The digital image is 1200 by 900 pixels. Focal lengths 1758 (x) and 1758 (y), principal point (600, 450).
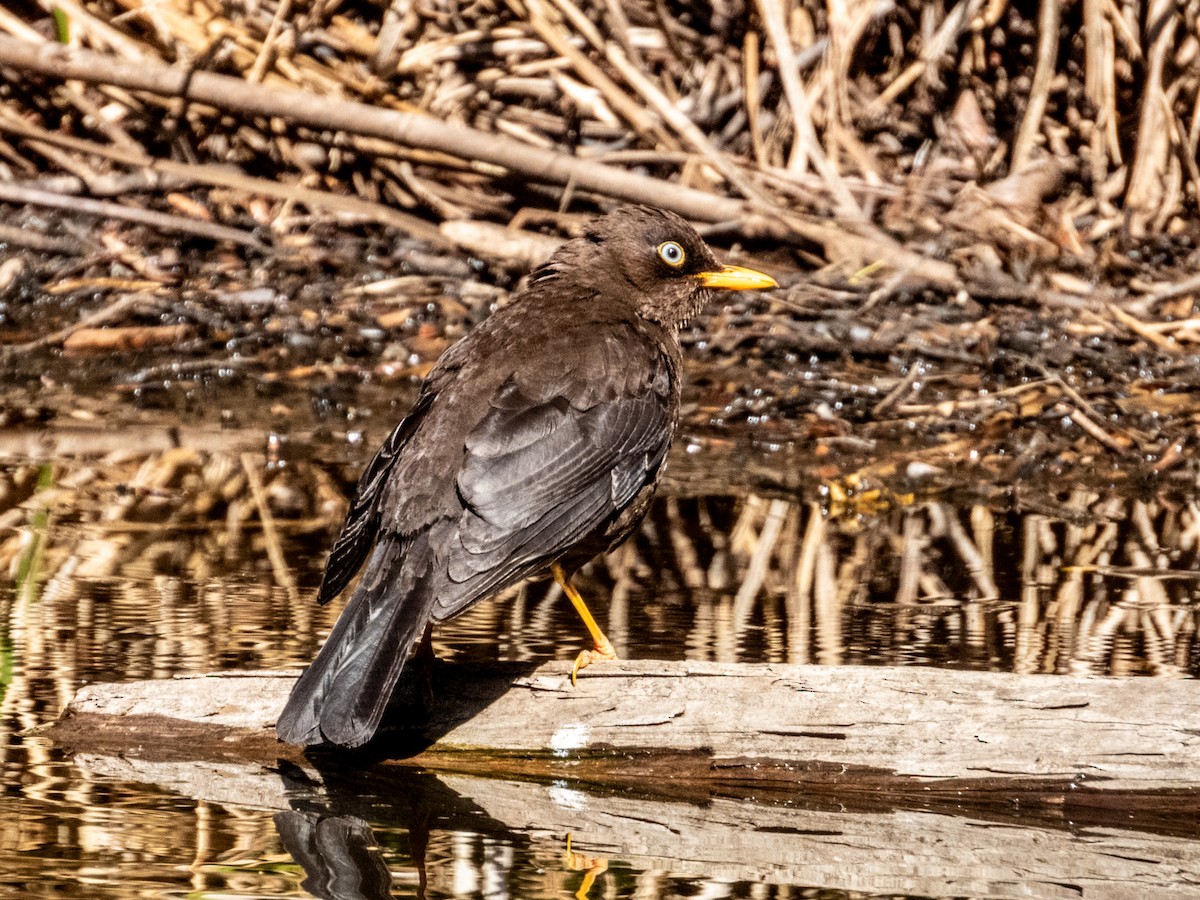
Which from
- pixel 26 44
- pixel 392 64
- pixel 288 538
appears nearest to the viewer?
pixel 288 538

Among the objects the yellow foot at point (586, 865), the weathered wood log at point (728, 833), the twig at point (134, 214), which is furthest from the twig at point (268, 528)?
the twig at point (134, 214)

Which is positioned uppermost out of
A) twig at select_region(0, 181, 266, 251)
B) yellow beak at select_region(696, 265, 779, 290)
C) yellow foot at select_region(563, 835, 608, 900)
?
twig at select_region(0, 181, 266, 251)

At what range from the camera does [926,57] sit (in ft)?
36.0

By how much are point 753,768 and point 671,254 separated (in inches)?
91.3

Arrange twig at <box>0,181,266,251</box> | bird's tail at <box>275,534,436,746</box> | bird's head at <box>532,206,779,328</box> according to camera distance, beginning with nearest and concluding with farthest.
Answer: bird's tail at <box>275,534,436,746</box> → bird's head at <box>532,206,779,328</box> → twig at <box>0,181,266,251</box>

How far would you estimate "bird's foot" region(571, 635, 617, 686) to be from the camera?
4.51 m

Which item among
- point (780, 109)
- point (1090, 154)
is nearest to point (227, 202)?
point (780, 109)

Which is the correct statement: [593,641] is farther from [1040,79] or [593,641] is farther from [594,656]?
[1040,79]

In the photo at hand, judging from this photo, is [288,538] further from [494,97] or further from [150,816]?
[494,97]

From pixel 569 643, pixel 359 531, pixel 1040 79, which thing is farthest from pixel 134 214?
pixel 359 531

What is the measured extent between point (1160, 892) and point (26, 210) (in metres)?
8.72

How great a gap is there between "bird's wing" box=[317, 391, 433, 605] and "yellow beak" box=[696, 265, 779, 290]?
5.27ft

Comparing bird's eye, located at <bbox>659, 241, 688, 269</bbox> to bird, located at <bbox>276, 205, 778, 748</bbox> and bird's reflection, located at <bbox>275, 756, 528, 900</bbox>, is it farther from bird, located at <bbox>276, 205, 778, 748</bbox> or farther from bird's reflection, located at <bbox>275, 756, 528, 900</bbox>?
bird's reflection, located at <bbox>275, 756, 528, 900</bbox>

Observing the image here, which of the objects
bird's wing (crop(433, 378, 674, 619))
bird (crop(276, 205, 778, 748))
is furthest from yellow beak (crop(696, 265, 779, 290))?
bird's wing (crop(433, 378, 674, 619))
